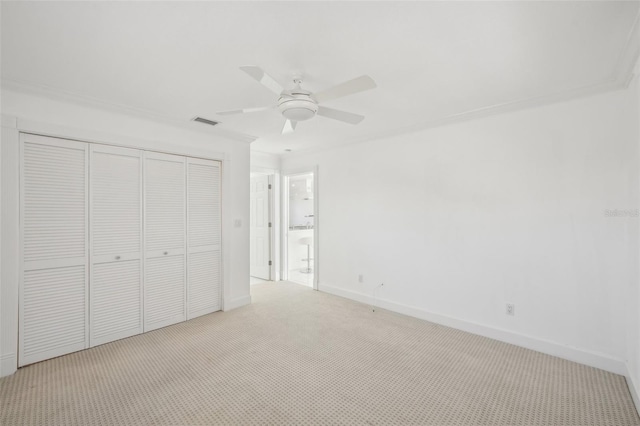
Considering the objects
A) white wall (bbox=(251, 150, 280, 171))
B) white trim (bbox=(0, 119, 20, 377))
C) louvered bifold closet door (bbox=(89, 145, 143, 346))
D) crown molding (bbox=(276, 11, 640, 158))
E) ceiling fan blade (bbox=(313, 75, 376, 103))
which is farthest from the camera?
white wall (bbox=(251, 150, 280, 171))

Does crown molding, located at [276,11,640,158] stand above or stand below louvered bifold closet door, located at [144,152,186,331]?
above

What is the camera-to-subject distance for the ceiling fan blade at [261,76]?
5.46 feet

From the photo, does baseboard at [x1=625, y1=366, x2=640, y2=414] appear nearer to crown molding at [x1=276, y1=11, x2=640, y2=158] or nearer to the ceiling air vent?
crown molding at [x1=276, y1=11, x2=640, y2=158]

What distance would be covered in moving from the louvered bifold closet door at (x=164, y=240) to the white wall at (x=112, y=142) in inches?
10.0

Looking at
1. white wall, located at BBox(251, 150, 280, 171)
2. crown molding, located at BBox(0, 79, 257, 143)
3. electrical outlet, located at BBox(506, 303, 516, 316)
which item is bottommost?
electrical outlet, located at BBox(506, 303, 516, 316)

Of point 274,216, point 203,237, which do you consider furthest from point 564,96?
point 274,216

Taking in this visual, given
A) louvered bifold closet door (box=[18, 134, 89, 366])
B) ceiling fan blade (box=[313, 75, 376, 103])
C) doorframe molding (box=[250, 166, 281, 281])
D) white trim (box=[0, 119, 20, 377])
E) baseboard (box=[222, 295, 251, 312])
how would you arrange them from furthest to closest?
doorframe molding (box=[250, 166, 281, 281]), baseboard (box=[222, 295, 251, 312]), louvered bifold closet door (box=[18, 134, 89, 366]), white trim (box=[0, 119, 20, 377]), ceiling fan blade (box=[313, 75, 376, 103])

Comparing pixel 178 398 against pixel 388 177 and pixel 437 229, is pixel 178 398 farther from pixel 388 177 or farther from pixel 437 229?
pixel 388 177

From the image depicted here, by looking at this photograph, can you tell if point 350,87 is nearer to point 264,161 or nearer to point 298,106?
point 298,106

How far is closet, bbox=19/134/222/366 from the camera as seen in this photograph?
257cm

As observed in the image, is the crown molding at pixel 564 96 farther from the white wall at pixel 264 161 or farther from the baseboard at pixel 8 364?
the baseboard at pixel 8 364

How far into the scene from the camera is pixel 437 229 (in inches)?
138

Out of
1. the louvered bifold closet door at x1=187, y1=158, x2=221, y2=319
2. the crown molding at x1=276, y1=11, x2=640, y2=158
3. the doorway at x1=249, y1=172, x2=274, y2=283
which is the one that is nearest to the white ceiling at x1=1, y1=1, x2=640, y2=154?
the crown molding at x1=276, y1=11, x2=640, y2=158

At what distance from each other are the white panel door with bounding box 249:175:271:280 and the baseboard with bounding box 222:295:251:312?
1.41 metres
